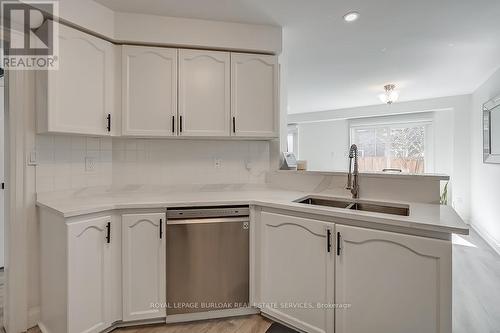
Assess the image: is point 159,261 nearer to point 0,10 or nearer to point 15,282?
point 15,282

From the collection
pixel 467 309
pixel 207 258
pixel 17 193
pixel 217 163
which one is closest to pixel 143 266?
pixel 207 258

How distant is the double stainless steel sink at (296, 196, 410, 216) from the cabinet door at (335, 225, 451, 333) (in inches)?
18.2

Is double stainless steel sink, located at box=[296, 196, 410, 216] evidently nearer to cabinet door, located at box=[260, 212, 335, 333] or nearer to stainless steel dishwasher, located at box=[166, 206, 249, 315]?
cabinet door, located at box=[260, 212, 335, 333]

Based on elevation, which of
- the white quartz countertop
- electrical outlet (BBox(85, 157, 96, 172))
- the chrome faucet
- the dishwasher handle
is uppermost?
electrical outlet (BBox(85, 157, 96, 172))

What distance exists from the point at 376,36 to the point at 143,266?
111 inches

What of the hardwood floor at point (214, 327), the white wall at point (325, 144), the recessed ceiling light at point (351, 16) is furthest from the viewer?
the white wall at point (325, 144)

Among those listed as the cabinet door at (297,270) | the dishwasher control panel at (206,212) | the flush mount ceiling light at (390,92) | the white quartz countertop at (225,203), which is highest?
the flush mount ceiling light at (390,92)

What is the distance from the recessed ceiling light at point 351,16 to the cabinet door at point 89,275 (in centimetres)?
235

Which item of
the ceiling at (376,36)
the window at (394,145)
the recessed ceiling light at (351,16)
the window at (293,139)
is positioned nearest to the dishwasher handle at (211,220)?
the ceiling at (376,36)

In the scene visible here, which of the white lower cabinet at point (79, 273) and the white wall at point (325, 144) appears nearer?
the white lower cabinet at point (79, 273)

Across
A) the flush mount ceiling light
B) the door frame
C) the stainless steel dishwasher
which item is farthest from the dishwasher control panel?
the flush mount ceiling light

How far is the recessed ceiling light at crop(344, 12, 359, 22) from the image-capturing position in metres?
2.14

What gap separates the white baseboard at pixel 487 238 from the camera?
133 inches

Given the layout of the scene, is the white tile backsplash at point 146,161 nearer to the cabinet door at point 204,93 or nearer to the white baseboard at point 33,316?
the cabinet door at point 204,93
